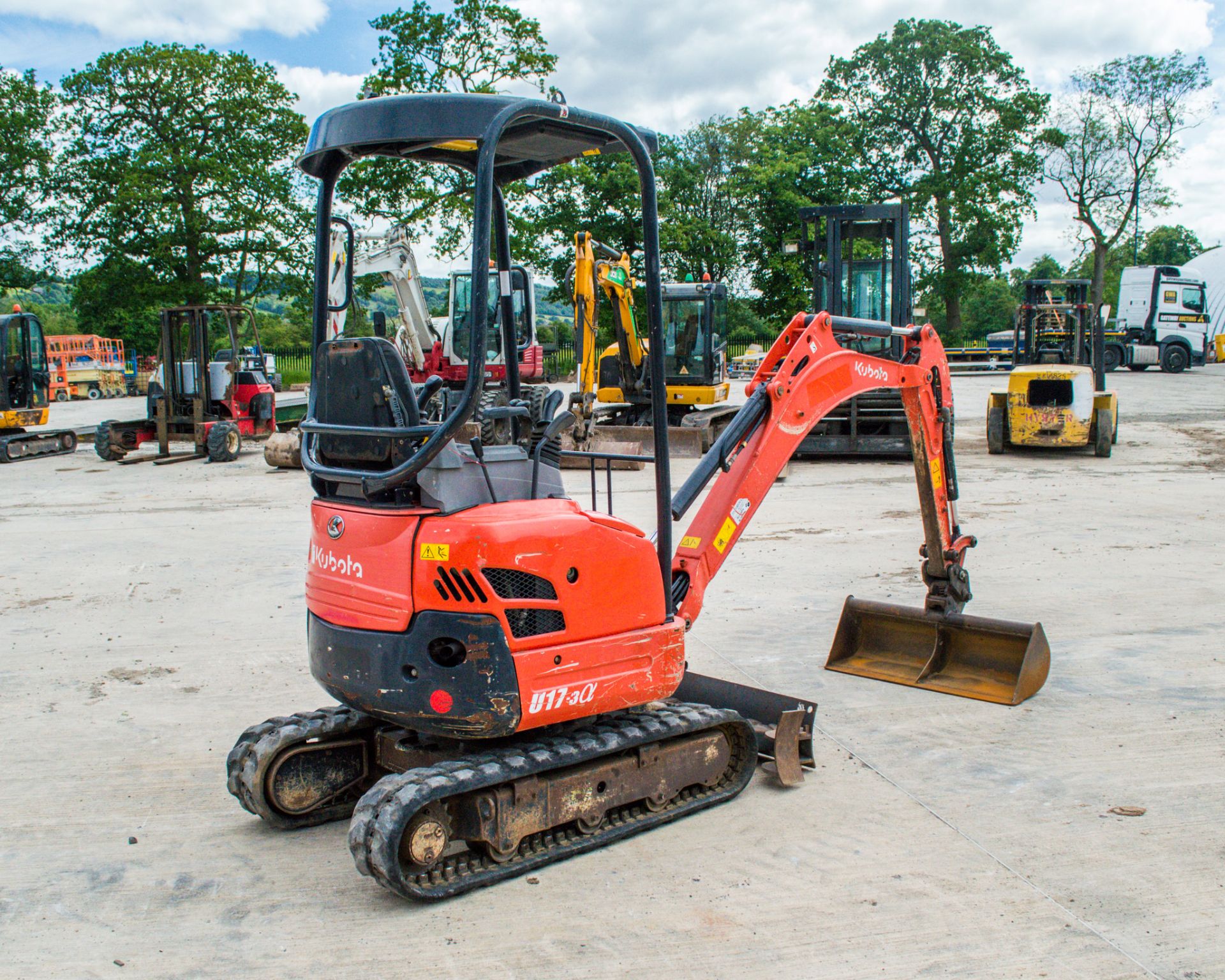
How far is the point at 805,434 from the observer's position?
5.23 meters

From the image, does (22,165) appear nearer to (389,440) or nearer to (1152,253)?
(389,440)

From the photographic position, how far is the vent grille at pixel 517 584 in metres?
3.59

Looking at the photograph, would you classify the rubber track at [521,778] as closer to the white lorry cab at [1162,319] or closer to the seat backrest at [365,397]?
the seat backrest at [365,397]

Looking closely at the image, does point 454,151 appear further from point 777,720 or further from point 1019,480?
point 1019,480

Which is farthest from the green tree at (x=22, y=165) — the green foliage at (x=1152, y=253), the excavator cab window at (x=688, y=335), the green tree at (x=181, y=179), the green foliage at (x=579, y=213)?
the green foliage at (x=1152, y=253)

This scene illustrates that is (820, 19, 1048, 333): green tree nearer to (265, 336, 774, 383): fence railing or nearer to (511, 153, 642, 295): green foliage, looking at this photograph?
(265, 336, 774, 383): fence railing

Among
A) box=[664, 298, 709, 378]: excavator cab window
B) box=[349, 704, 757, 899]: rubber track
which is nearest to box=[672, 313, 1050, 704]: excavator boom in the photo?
box=[349, 704, 757, 899]: rubber track

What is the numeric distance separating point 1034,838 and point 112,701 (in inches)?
183

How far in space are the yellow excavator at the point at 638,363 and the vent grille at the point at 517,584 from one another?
39.6 feet

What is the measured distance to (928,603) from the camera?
240 inches

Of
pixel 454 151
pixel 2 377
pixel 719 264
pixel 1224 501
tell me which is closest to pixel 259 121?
pixel 719 264

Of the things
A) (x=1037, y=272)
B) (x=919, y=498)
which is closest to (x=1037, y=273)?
(x=1037, y=272)

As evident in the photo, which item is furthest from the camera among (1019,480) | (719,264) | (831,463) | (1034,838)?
(719,264)

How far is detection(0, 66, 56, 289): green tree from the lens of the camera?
38.1 meters
